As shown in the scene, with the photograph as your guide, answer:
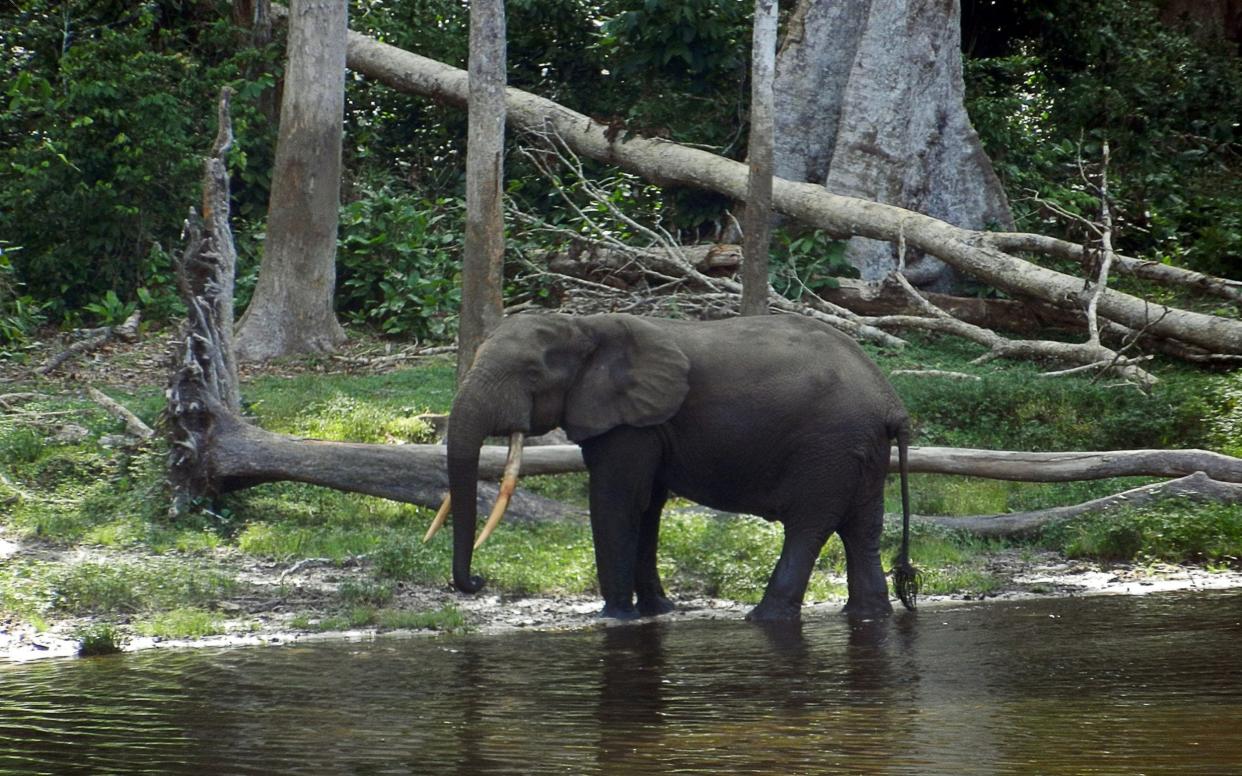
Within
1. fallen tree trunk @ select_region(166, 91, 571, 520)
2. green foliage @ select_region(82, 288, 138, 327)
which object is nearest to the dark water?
fallen tree trunk @ select_region(166, 91, 571, 520)

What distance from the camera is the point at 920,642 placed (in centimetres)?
870

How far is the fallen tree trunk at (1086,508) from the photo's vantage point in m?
11.3

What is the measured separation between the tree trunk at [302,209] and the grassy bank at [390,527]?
2.43 meters

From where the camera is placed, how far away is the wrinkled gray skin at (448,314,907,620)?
946cm

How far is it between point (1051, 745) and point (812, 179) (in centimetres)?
1383

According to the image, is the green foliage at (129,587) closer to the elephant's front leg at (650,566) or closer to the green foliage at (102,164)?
the elephant's front leg at (650,566)

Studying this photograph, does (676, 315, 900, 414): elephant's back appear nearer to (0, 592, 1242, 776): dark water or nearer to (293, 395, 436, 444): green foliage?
(0, 592, 1242, 776): dark water

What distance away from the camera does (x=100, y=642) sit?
8.80 m

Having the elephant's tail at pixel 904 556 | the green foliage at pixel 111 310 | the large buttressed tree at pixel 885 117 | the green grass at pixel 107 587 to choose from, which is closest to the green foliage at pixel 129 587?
the green grass at pixel 107 587

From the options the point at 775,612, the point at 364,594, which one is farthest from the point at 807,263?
the point at 364,594

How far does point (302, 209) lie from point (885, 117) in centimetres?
657

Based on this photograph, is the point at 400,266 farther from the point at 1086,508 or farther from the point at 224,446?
the point at 1086,508

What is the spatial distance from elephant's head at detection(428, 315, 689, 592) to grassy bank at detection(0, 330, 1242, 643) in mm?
939

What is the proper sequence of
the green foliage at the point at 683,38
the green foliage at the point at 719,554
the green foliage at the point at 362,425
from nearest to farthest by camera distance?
the green foliage at the point at 719,554 → the green foliage at the point at 362,425 → the green foliage at the point at 683,38
